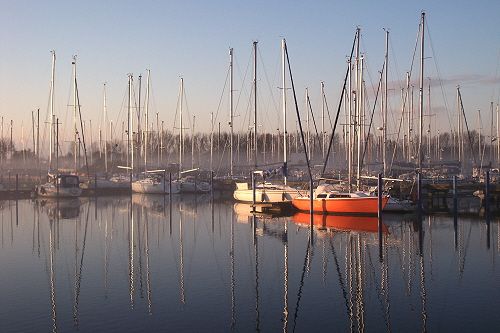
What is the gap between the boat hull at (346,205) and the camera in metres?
38.2

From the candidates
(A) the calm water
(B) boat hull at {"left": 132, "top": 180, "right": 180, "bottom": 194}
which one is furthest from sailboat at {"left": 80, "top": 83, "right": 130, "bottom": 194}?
(A) the calm water

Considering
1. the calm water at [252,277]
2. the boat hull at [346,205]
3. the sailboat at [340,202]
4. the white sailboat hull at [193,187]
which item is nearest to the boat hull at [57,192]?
the white sailboat hull at [193,187]

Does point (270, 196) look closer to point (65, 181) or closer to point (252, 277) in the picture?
point (65, 181)

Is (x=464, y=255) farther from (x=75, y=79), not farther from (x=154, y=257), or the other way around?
(x=75, y=79)

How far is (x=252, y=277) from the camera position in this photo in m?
22.2

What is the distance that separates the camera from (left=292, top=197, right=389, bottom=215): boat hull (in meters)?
38.2

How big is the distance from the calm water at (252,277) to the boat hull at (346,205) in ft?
3.30

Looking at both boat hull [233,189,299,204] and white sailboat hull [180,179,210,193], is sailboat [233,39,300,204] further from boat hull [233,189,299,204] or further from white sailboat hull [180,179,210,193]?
white sailboat hull [180,179,210,193]

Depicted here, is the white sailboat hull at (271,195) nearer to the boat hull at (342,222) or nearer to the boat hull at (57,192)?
the boat hull at (342,222)

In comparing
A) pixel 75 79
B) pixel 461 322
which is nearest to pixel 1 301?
pixel 461 322

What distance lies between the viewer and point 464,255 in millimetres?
25984

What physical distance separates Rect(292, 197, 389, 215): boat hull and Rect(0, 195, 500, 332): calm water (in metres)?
1.00

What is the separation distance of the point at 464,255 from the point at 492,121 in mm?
54335

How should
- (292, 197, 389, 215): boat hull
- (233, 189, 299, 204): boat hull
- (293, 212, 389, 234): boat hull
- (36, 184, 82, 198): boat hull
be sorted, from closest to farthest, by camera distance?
(293, 212, 389, 234): boat hull < (292, 197, 389, 215): boat hull < (233, 189, 299, 204): boat hull < (36, 184, 82, 198): boat hull
